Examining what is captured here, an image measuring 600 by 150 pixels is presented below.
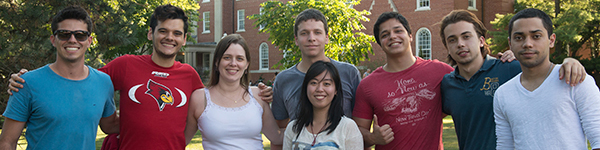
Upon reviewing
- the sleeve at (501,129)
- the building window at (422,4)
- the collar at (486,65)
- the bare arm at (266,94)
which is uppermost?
the building window at (422,4)

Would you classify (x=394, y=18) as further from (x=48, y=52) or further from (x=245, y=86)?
(x=48, y=52)

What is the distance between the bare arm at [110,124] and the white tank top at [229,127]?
0.80 metres

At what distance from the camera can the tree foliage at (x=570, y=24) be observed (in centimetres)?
1987

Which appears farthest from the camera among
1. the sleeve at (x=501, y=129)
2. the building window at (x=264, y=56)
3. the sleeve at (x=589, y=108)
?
the building window at (x=264, y=56)

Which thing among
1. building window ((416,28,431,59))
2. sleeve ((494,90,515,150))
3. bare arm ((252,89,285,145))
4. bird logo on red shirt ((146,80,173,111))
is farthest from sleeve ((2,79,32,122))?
building window ((416,28,431,59))

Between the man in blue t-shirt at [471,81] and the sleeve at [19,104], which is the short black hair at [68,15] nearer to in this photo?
the sleeve at [19,104]

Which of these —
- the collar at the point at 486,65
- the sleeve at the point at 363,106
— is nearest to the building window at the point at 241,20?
the sleeve at the point at 363,106

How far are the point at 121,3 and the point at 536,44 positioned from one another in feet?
37.9

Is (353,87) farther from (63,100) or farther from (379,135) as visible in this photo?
(63,100)

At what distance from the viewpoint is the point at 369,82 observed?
3.94 meters

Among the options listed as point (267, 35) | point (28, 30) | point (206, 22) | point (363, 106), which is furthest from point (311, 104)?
point (206, 22)

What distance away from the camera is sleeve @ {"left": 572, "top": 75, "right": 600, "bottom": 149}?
2.64 metres

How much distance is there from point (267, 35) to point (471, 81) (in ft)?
112

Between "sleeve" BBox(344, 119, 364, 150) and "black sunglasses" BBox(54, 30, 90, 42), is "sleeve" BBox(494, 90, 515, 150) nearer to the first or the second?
"sleeve" BBox(344, 119, 364, 150)
